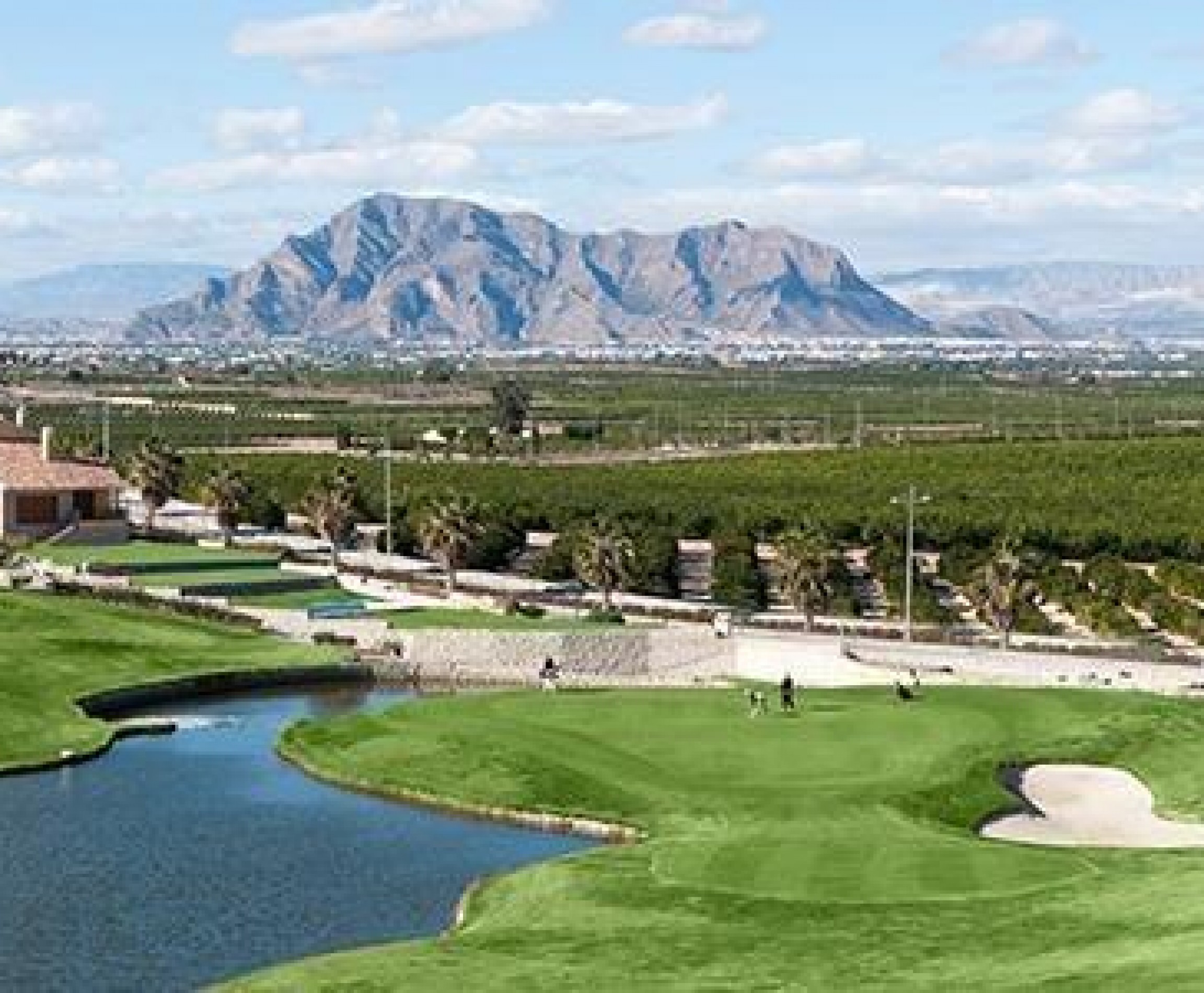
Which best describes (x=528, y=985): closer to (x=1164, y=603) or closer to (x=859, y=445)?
(x=1164, y=603)

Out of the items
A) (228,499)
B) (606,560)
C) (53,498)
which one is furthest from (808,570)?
(228,499)

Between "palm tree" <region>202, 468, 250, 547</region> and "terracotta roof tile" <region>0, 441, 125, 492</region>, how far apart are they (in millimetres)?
6481

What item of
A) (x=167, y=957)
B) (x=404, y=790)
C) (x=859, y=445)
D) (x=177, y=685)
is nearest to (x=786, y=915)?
(x=167, y=957)

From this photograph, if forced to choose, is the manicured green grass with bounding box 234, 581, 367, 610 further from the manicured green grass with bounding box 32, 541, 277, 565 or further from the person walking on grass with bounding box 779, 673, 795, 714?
the person walking on grass with bounding box 779, 673, 795, 714

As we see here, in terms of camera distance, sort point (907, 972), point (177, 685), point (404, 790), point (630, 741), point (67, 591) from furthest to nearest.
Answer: point (67, 591), point (177, 685), point (630, 741), point (404, 790), point (907, 972)

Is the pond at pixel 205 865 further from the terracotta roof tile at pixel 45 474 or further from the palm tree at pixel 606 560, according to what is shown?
the terracotta roof tile at pixel 45 474

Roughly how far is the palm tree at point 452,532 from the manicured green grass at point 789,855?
31715mm

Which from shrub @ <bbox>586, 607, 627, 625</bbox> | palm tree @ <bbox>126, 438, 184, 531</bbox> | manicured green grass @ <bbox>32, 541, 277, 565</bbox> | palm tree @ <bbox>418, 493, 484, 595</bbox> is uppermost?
palm tree @ <bbox>126, 438, 184, 531</bbox>

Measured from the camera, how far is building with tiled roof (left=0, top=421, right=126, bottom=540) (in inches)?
4318

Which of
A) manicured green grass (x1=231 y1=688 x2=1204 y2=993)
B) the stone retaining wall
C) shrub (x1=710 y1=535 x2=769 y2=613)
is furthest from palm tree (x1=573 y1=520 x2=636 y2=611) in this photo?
manicured green grass (x1=231 y1=688 x2=1204 y2=993)

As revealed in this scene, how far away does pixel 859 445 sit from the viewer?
7628 inches

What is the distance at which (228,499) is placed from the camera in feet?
400

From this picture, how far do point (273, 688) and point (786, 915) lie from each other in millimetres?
39594

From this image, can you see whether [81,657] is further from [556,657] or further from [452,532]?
[452,532]
